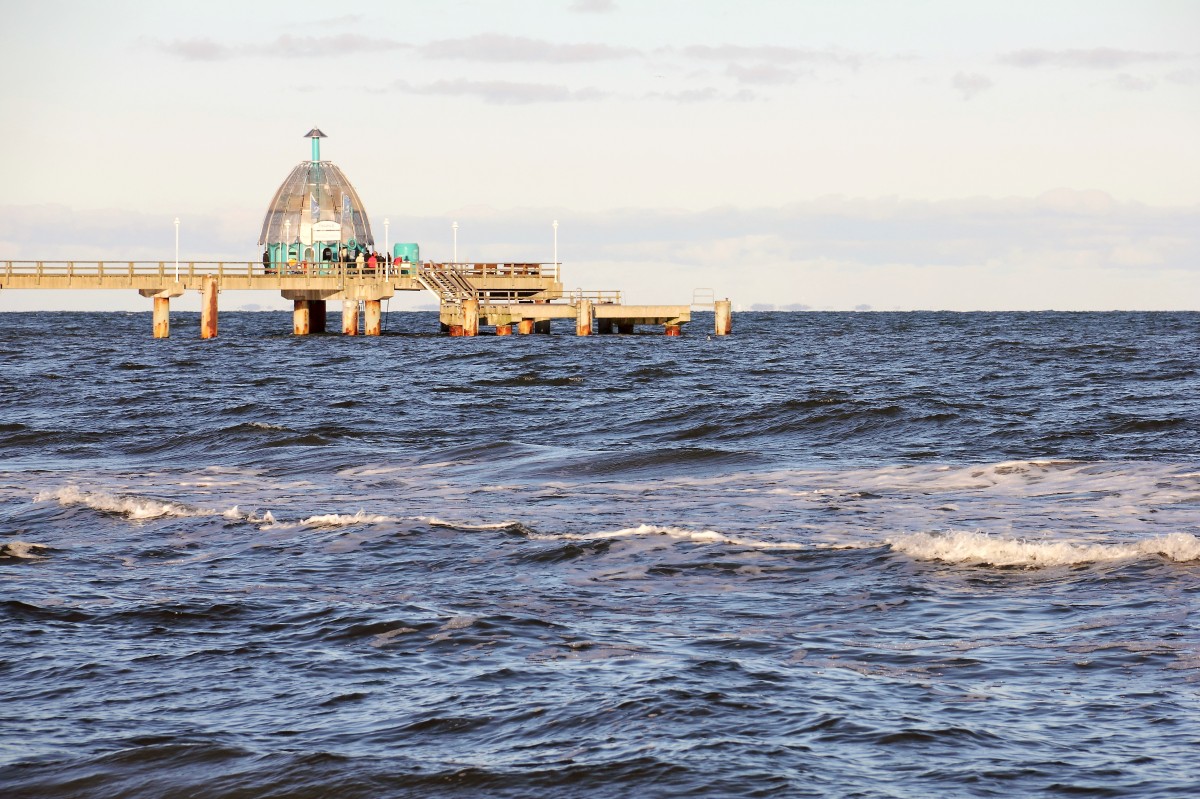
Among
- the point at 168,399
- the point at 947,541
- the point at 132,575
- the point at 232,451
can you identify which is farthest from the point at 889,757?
the point at 168,399

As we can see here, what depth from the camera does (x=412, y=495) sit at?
1778cm

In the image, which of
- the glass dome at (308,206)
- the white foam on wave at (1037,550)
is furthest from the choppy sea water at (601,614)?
the glass dome at (308,206)

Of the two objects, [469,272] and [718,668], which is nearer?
[718,668]

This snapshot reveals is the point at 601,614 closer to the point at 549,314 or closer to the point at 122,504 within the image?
the point at 122,504

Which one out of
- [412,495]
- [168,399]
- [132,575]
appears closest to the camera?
[132,575]

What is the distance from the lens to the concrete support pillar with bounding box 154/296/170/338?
203ft

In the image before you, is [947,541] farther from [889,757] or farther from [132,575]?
[132,575]

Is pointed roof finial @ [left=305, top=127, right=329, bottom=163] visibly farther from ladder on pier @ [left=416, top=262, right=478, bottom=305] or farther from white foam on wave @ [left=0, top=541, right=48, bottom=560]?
white foam on wave @ [left=0, top=541, right=48, bottom=560]

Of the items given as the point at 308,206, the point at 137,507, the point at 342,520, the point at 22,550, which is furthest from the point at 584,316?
the point at 22,550

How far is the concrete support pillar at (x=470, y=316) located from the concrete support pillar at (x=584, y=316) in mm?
4540

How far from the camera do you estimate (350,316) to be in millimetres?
65375

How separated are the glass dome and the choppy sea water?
180 feet

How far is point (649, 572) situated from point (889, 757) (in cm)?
506

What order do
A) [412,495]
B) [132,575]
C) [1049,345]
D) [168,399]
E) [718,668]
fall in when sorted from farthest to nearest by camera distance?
1. [1049,345]
2. [168,399]
3. [412,495]
4. [132,575]
5. [718,668]
